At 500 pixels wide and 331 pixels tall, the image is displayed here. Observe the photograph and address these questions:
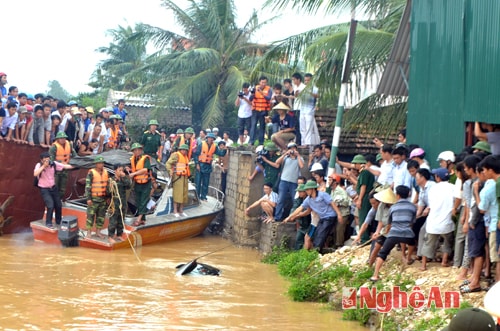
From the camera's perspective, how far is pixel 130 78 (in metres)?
35.0

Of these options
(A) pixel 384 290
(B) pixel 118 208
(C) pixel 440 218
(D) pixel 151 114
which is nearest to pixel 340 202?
(A) pixel 384 290

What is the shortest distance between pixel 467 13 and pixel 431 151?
2483 millimetres

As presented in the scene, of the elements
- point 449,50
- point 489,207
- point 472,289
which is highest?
point 449,50

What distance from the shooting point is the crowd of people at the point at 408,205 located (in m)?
11.2

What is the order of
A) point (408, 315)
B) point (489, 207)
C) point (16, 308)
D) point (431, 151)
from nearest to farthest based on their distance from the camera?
1. point (489, 207)
2. point (408, 315)
3. point (16, 308)
4. point (431, 151)

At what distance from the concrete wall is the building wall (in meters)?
3.83

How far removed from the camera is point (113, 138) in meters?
21.9

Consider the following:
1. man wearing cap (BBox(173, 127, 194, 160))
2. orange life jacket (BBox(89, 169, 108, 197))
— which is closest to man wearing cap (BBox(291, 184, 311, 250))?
orange life jacket (BBox(89, 169, 108, 197))

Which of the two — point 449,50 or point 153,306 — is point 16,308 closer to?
point 153,306

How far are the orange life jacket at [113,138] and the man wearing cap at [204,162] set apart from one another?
2.06m

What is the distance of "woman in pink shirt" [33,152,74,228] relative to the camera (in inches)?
729

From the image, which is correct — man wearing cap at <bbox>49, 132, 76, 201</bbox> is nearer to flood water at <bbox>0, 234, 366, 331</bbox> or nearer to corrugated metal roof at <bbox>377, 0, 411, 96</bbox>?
flood water at <bbox>0, 234, 366, 331</bbox>

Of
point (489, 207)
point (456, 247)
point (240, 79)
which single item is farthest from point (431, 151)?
point (240, 79)

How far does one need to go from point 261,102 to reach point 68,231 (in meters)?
5.80
